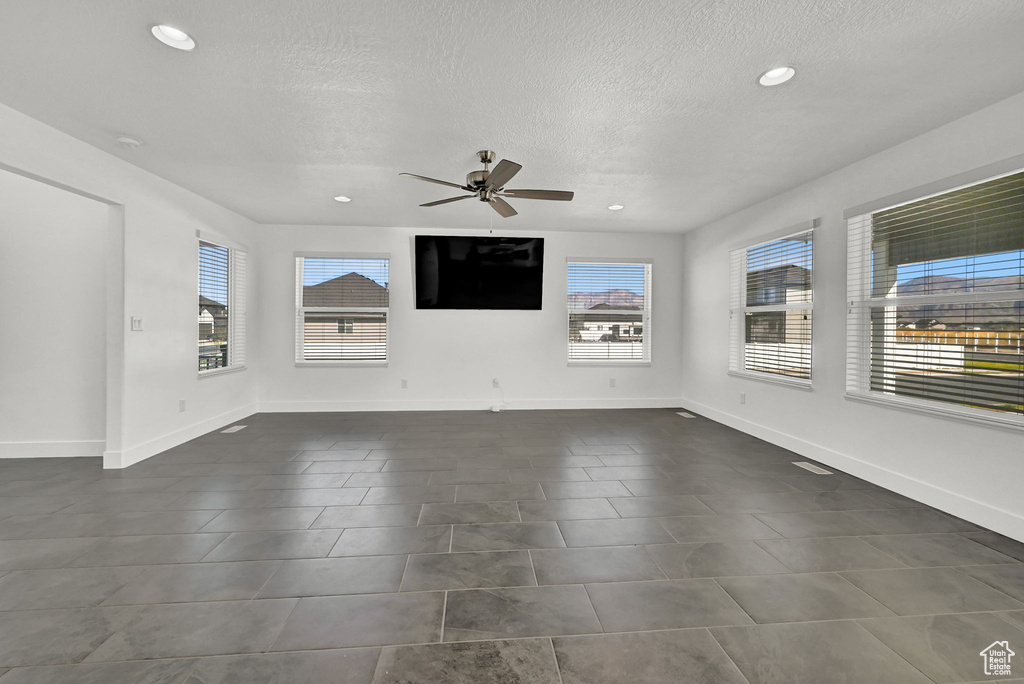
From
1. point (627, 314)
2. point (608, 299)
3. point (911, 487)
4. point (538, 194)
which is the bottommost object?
point (911, 487)

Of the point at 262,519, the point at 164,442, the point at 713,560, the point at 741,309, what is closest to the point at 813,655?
the point at 713,560

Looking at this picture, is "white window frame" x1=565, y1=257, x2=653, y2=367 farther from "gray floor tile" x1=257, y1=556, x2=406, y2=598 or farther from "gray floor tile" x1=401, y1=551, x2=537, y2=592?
"gray floor tile" x1=257, y1=556, x2=406, y2=598

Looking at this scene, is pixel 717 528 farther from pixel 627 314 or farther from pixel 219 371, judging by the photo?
pixel 219 371

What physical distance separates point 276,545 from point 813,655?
7.88 feet

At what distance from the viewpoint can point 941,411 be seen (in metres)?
2.79

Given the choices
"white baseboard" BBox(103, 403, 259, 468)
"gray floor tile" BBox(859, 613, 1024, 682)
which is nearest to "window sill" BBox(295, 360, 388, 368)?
"white baseboard" BBox(103, 403, 259, 468)

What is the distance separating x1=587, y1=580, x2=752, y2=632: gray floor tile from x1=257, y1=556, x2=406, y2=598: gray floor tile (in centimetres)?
92

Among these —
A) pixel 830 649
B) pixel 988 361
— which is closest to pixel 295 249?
pixel 830 649

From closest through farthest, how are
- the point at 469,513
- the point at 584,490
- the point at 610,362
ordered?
the point at 469,513
the point at 584,490
the point at 610,362

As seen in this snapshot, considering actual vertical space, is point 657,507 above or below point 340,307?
below

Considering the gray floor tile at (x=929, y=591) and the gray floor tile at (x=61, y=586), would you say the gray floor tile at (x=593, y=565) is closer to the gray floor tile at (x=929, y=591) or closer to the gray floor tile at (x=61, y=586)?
the gray floor tile at (x=929, y=591)

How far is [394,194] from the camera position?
4.31 metres

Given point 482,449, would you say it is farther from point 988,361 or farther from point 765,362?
point 988,361

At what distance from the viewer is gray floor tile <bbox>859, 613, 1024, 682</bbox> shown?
4.74 ft
